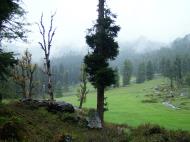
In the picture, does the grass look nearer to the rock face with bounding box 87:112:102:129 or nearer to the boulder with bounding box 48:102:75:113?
the rock face with bounding box 87:112:102:129

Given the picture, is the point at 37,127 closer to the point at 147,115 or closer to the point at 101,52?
the point at 101,52

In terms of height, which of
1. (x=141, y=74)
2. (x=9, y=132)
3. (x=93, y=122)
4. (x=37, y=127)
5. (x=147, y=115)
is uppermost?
(x=141, y=74)

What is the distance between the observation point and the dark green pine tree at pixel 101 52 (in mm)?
27516

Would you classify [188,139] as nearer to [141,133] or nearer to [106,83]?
[141,133]

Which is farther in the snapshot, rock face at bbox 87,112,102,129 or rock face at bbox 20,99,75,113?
rock face at bbox 20,99,75,113

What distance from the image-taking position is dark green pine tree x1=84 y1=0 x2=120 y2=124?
27.5 metres

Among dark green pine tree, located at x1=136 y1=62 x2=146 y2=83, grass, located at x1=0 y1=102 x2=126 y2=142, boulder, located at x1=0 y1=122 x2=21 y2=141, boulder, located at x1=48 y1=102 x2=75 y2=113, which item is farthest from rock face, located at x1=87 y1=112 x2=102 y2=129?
dark green pine tree, located at x1=136 y1=62 x2=146 y2=83

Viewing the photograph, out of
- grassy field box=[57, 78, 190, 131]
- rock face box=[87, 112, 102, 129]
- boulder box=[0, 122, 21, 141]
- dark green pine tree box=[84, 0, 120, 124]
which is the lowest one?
grassy field box=[57, 78, 190, 131]

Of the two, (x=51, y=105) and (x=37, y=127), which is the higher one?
(x=51, y=105)

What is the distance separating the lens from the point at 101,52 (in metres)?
28.2

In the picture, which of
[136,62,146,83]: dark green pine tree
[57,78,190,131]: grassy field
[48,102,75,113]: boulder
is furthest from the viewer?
[136,62,146,83]: dark green pine tree

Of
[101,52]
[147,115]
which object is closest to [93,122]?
[101,52]

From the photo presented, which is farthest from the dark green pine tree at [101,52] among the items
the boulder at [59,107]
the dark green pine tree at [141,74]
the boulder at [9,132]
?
the dark green pine tree at [141,74]

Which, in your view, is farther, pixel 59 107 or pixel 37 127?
pixel 59 107
